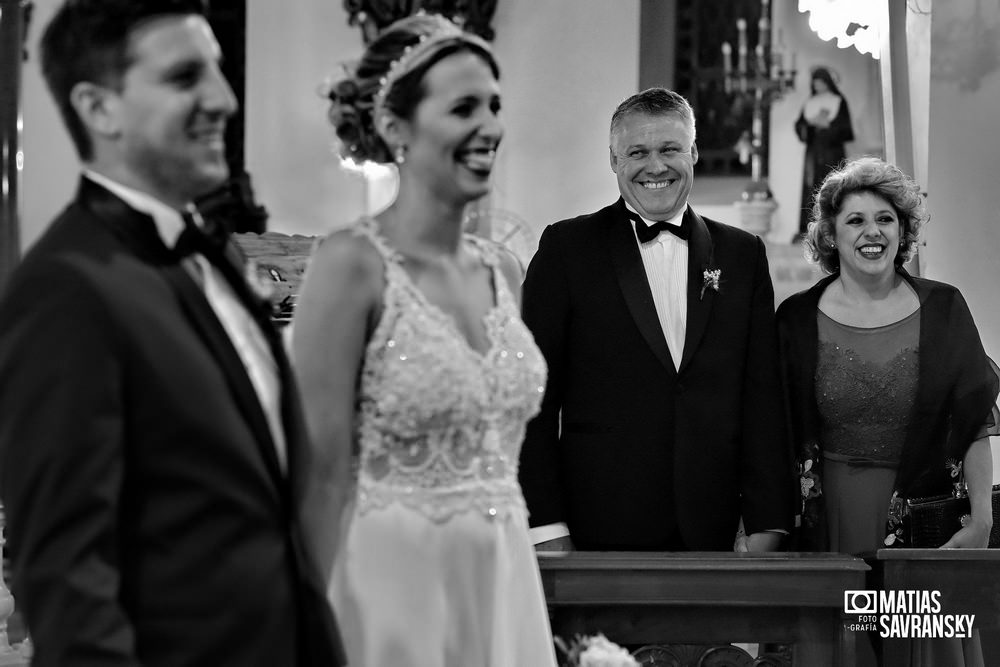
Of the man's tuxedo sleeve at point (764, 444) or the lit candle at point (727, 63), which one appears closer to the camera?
the man's tuxedo sleeve at point (764, 444)

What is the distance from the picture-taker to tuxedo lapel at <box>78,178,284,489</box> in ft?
4.62

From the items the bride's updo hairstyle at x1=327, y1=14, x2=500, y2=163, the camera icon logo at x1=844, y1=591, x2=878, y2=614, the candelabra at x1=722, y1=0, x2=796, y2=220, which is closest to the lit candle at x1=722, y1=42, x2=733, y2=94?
the candelabra at x1=722, y1=0, x2=796, y2=220

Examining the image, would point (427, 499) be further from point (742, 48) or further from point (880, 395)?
point (742, 48)

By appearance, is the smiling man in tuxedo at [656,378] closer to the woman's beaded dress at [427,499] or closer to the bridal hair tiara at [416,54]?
the woman's beaded dress at [427,499]

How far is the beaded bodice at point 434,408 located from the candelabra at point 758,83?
9.88 m

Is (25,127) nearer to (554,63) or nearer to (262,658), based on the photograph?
(554,63)

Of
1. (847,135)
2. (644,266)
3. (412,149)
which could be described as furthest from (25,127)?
(412,149)

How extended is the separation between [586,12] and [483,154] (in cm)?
855

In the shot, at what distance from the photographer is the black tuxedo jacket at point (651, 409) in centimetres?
320

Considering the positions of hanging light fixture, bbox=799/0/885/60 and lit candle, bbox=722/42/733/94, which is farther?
lit candle, bbox=722/42/733/94

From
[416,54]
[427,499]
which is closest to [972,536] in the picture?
[427,499]

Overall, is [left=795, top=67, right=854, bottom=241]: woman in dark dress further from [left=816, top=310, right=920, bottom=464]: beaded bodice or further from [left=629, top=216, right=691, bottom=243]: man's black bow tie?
[left=629, top=216, right=691, bottom=243]: man's black bow tie

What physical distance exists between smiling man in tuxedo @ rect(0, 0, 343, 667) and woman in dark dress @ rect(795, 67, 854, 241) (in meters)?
11.0

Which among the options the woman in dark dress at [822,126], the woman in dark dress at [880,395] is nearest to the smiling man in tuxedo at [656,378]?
the woman in dark dress at [880,395]
